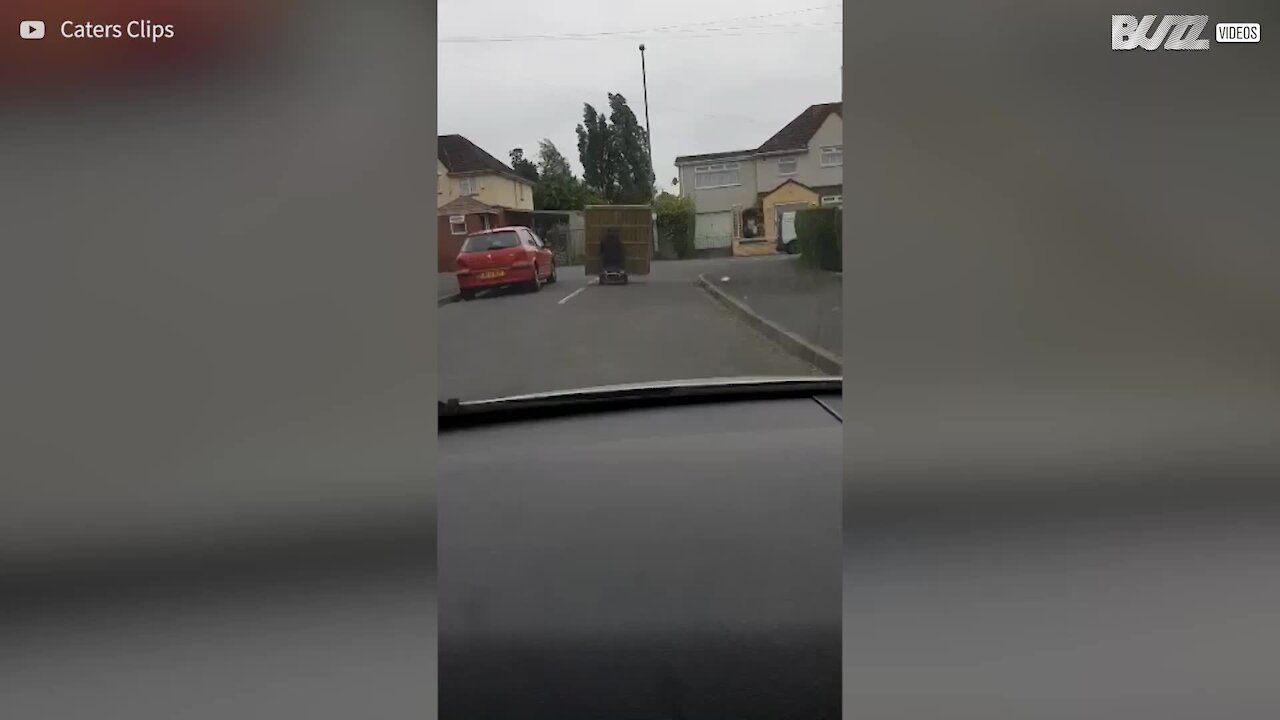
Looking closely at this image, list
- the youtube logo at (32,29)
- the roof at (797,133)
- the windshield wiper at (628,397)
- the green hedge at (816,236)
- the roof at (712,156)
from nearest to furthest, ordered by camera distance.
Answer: the youtube logo at (32,29) < the windshield wiper at (628,397) < the green hedge at (816,236) < the roof at (797,133) < the roof at (712,156)

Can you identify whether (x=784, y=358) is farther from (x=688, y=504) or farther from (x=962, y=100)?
(x=962, y=100)

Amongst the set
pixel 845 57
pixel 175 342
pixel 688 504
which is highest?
pixel 845 57

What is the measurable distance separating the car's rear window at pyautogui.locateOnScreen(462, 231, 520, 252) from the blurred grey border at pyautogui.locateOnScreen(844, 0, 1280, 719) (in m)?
3.31

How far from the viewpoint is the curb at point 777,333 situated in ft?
11.7

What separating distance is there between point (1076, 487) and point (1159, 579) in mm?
180

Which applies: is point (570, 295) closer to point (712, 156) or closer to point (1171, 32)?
point (712, 156)

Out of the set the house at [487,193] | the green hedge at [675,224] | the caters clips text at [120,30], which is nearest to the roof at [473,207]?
the house at [487,193]

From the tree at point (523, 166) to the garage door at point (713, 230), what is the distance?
1035 millimetres

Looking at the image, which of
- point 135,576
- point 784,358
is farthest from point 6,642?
point 784,358

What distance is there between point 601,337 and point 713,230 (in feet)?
4.25

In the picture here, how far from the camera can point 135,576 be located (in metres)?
1.12

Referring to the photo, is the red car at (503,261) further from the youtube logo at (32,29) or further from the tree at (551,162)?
the youtube logo at (32,29)

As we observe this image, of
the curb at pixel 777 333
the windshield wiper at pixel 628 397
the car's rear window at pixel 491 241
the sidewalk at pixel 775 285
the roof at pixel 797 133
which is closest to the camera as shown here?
the windshield wiper at pixel 628 397

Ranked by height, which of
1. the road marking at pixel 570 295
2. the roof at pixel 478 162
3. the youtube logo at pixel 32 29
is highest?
the roof at pixel 478 162
